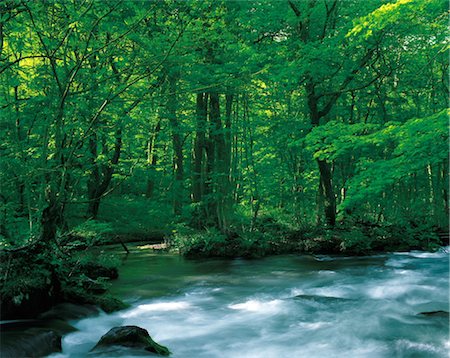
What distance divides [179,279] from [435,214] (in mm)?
10183

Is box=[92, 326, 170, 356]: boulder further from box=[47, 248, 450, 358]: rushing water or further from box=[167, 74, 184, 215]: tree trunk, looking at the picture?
box=[167, 74, 184, 215]: tree trunk

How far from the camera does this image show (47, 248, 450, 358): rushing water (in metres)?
Result: 6.05

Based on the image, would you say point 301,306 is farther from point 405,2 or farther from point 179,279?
point 405,2

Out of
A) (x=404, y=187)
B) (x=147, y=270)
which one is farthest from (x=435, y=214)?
(x=147, y=270)

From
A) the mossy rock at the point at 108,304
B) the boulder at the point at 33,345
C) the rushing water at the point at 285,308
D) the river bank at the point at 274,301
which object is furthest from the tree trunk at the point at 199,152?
the boulder at the point at 33,345

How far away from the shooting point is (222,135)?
51.1 ft

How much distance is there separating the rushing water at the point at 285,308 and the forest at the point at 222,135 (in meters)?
1.00

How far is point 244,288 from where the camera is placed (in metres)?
9.64

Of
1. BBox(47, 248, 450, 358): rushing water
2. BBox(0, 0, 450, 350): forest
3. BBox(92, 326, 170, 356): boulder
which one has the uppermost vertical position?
BBox(0, 0, 450, 350): forest

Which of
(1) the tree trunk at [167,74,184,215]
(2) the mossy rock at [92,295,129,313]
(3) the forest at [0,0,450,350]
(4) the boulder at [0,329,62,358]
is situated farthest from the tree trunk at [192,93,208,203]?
(4) the boulder at [0,329,62,358]

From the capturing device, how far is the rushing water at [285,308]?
6.05 metres

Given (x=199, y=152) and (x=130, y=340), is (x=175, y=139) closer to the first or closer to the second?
(x=199, y=152)

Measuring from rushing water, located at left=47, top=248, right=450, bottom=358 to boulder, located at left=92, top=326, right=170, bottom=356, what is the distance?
0.22 metres

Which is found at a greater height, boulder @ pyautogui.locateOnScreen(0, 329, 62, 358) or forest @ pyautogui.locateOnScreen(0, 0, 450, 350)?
forest @ pyautogui.locateOnScreen(0, 0, 450, 350)
